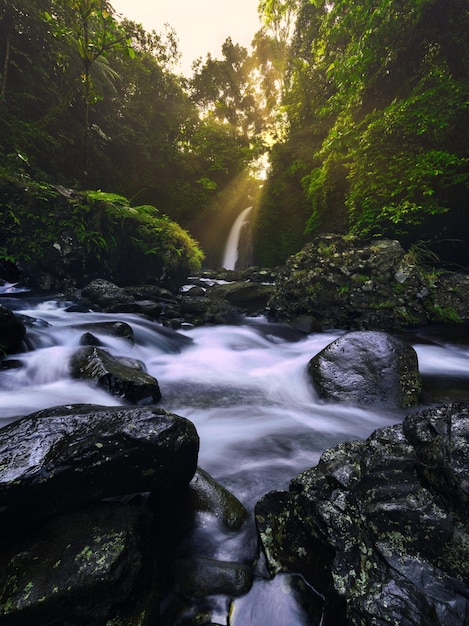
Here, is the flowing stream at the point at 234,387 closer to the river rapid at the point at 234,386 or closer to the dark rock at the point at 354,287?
the river rapid at the point at 234,386

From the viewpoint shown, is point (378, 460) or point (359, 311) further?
point (359, 311)

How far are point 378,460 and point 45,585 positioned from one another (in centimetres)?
175

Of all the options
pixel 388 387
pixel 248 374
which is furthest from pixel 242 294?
pixel 388 387

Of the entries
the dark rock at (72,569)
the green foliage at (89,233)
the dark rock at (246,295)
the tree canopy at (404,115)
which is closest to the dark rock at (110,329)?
the green foliage at (89,233)

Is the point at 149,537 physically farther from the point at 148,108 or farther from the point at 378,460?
the point at 148,108

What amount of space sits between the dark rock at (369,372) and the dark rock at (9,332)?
13.5 feet

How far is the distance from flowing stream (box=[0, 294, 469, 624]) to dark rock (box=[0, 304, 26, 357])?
16cm

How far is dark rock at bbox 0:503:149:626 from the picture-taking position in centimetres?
122

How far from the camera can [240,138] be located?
19.9m

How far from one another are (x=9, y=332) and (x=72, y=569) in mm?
3570

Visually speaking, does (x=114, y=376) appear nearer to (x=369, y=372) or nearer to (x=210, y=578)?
(x=210, y=578)

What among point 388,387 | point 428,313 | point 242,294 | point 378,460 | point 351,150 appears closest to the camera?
point 378,460

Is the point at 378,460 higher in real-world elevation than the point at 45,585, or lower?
higher

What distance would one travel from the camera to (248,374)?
5000mm
